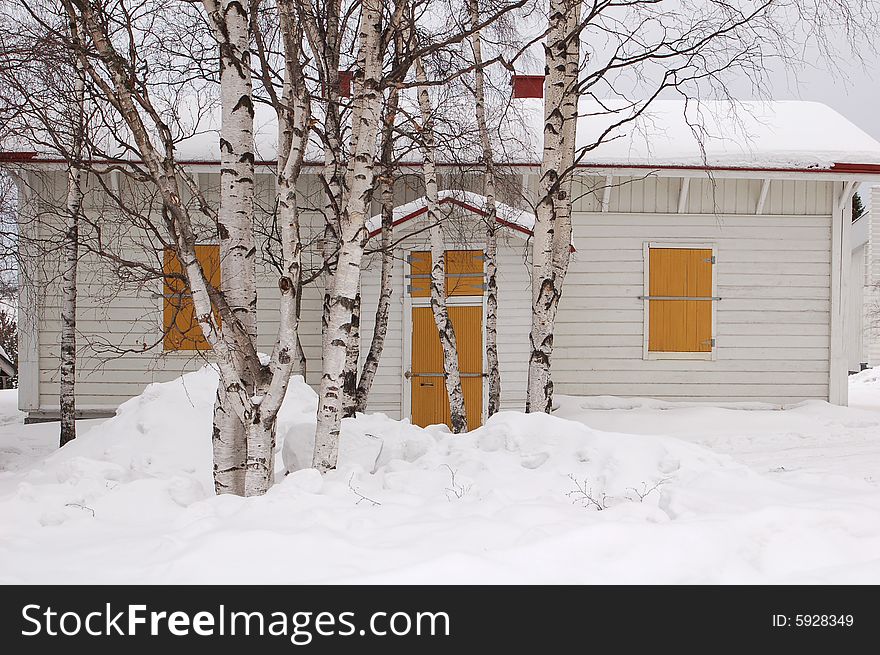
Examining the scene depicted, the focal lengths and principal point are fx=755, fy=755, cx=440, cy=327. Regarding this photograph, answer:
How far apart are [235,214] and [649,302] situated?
7395mm

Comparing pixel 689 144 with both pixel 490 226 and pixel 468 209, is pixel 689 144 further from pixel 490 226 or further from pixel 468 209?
pixel 490 226

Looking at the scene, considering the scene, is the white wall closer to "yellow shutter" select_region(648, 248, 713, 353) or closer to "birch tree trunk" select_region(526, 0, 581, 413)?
"yellow shutter" select_region(648, 248, 713, 353)

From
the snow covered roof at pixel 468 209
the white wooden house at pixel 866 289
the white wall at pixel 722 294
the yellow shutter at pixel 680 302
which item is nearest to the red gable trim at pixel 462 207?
the snow covered roof at pixel 468 209

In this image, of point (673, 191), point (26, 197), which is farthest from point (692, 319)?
point (26, 197)

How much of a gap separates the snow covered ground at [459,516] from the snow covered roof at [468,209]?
137 inches

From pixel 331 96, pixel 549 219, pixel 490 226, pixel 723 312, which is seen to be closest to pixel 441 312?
pixel 490 226

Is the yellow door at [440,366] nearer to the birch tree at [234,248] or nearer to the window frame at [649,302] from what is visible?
the window frame at [649,302]

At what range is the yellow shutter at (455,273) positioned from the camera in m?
9.88

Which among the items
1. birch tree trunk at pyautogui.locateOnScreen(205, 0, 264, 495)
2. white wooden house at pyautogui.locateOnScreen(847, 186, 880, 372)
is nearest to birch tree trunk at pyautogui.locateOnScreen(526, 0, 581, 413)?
birch tree trunk at pyautogui.locateOnScreen(205, 0, 264, 495)

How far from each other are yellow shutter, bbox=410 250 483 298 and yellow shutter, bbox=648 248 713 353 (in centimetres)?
259

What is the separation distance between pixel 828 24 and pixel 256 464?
5.46m

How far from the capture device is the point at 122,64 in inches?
168

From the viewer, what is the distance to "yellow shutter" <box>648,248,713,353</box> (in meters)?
10.6

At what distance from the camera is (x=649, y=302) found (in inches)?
419
